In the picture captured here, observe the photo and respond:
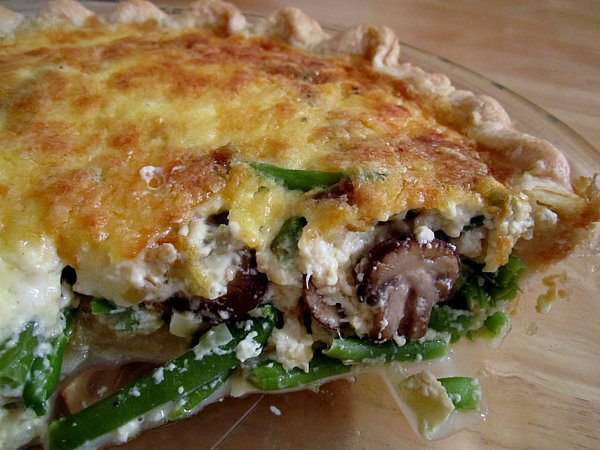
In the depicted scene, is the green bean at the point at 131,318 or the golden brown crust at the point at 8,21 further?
the golden brown crust at the point at 8,21

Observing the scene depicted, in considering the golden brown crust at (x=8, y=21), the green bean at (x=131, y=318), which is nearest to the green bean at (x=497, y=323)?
the green bean at (x=131, y=318)

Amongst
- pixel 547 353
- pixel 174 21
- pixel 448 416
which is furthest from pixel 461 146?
pixel 174 21

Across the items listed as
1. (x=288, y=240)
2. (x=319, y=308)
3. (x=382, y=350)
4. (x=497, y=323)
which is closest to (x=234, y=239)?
(x=288, y=240)

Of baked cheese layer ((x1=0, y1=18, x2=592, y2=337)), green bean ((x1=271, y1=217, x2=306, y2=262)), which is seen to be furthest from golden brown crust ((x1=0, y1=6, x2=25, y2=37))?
green bean ((x1=271, y1=217, x2=306, y2=262))

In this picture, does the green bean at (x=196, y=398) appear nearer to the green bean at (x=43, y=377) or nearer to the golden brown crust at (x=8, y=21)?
the green bean at (x=43, y=377)

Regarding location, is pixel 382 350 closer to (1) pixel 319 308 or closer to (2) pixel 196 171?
(1) pixel 319 308

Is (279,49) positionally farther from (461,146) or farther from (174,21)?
(461,146)
